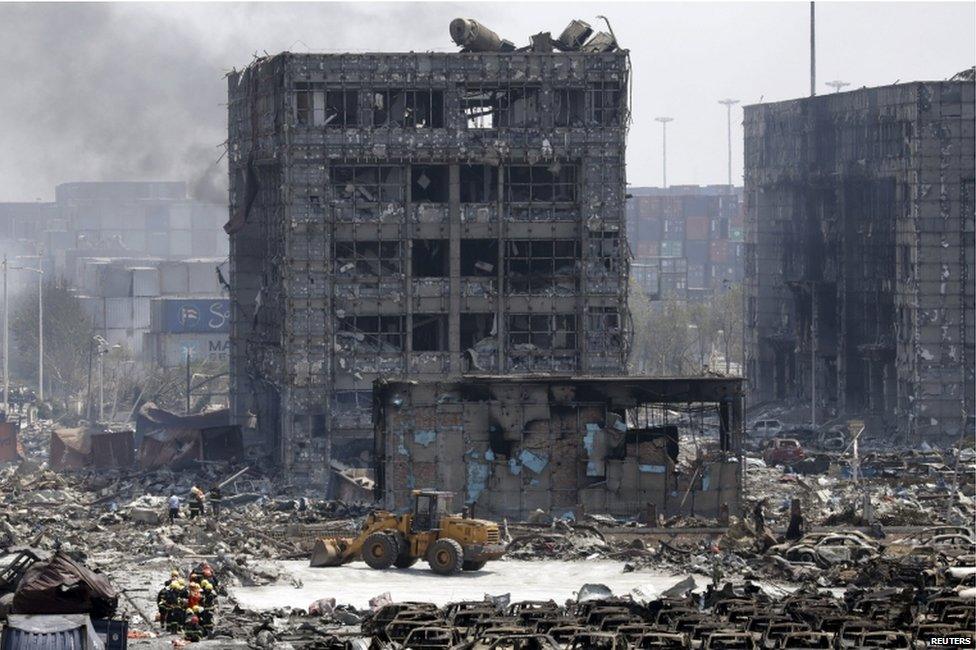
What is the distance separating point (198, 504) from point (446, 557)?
1272cm

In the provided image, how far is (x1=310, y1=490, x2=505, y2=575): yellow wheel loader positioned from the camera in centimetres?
4619

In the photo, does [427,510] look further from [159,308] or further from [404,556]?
[159,308]

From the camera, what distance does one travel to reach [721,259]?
7564 inches

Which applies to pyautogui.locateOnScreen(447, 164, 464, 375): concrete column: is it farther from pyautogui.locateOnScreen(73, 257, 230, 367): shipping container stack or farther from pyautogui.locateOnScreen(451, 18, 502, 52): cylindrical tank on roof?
pyautogui.locateOnScreen(73, 257, 230, 367): shipping container stack

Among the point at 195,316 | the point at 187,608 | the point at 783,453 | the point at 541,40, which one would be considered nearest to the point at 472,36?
Result: the point at 541,40

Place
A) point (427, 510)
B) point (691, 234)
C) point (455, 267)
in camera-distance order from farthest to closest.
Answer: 1. point (691, 234)
2. point (455, 267)
3. point (427, 510)

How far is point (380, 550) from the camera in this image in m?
46.9

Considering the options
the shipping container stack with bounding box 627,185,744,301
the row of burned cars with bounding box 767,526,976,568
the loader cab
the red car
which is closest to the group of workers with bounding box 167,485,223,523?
the loader cab

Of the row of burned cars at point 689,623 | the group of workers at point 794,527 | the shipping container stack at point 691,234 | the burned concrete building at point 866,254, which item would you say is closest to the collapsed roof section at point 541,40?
the burned concrete building at point 866,254

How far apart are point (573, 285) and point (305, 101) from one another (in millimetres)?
10422

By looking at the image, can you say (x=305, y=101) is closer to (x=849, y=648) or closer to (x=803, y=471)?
(x=803, y=471)

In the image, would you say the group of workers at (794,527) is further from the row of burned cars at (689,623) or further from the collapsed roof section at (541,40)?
the collapsed roof section at (541,40)

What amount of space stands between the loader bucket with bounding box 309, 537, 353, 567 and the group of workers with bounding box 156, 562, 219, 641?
9.01m

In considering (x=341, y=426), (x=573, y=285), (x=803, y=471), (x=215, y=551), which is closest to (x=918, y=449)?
(x=803, y=471)
